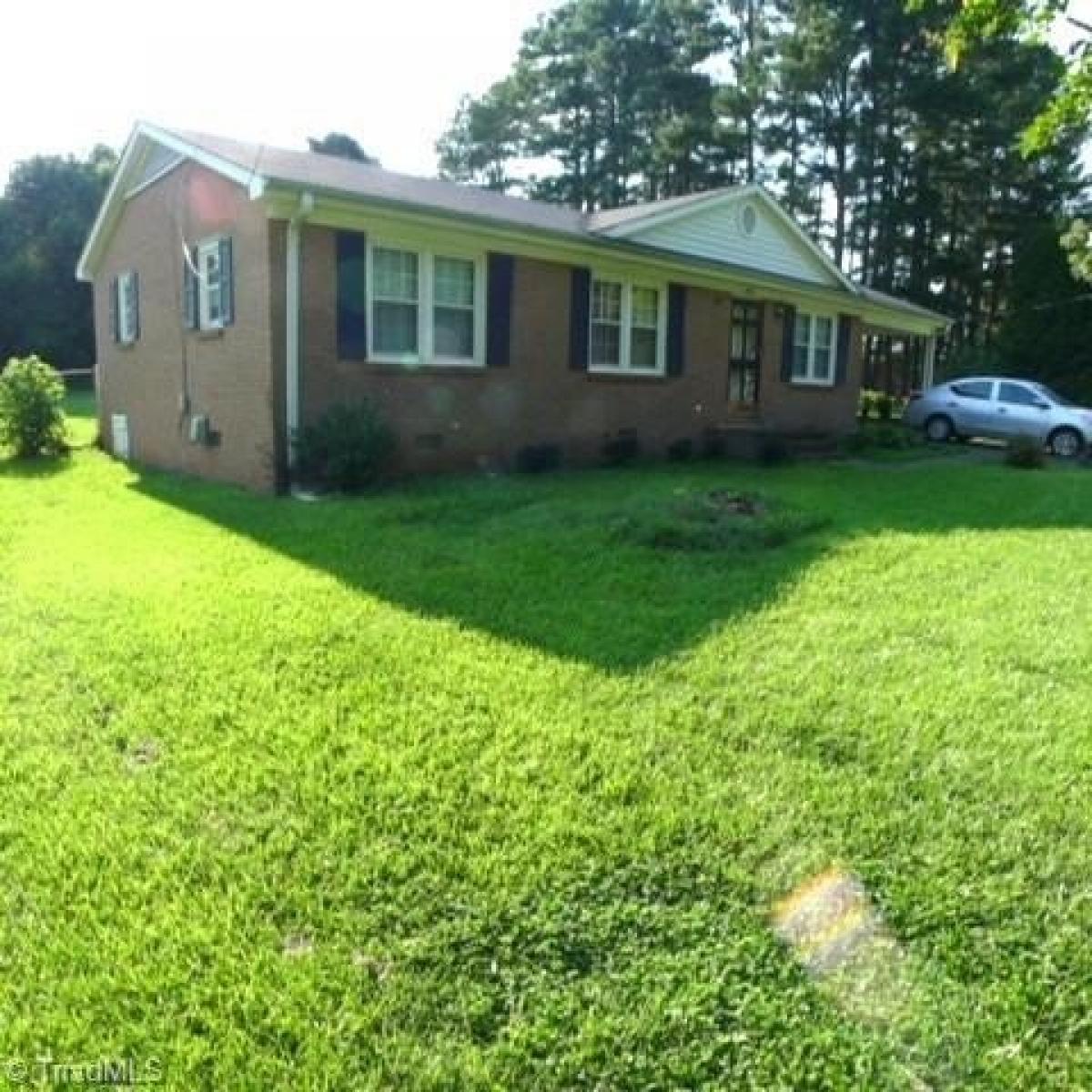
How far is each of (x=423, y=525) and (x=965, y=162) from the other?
29.2 m

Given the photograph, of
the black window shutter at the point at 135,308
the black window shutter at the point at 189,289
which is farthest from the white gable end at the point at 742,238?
the black window shutter at the point at 135,308

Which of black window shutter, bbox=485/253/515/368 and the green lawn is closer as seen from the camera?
the green lawn

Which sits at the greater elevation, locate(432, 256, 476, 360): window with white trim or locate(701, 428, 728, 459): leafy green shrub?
locate(432, 256, 476, 360): window with white trim

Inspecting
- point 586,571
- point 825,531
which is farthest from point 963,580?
point 586,571

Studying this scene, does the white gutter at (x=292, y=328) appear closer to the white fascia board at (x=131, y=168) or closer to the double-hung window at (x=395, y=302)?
the white fascia board at (x=131, y=168)

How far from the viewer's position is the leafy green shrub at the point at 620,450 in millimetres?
13219

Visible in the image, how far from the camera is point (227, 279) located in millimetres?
10828

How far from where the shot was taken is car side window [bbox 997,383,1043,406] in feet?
58.4

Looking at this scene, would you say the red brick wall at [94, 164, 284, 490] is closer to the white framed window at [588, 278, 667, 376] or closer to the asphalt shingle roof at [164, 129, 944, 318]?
the asphalt shingle roof at [164, 129, 944, 318]

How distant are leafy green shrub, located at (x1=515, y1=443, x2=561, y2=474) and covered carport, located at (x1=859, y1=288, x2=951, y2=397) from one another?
8.61 m

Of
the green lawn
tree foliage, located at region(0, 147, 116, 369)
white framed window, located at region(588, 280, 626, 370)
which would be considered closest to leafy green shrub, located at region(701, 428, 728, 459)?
white framed window, located at region(588, 280, 626, 370)

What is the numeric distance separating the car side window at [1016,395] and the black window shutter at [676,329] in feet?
25.8

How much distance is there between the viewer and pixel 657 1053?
2252 millimetres

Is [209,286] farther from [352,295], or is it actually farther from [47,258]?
[47,258]
